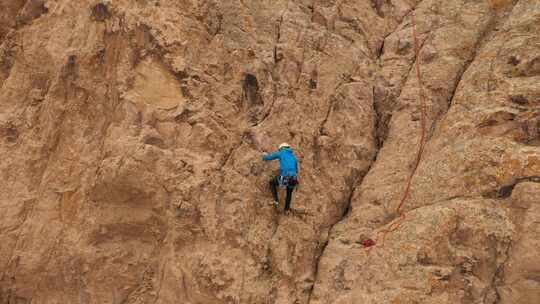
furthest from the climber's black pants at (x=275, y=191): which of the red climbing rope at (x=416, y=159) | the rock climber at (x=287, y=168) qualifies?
the red climbing rope at (x=416, y=159)

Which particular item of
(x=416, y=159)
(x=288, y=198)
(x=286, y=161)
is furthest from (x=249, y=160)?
(x=416, y=159)

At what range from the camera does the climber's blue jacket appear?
11633 millimetres

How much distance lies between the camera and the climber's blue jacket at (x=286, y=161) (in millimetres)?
11633

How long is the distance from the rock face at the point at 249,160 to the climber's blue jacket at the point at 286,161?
2.69 ft

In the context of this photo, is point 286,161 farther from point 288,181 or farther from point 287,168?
point 288,181

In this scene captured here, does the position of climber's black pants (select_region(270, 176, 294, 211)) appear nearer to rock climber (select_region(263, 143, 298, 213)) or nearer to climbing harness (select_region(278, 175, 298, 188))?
rock climber (select_region(263, 143, 298, 213))

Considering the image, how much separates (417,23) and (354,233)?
729 cm

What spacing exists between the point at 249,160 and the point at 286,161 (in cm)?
118

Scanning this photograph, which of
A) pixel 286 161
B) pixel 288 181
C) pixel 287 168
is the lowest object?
pixel 288 181

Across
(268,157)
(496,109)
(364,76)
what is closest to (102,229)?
(268,157)

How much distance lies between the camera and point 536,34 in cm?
1293

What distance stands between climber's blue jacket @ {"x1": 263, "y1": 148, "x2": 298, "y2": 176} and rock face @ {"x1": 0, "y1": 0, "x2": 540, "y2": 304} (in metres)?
0.82

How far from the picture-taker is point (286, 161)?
38.2 ft

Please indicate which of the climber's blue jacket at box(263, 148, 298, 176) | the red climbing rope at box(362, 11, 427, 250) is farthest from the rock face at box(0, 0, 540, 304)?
the climber's blue jacket at box(263, 148, 298, 176)
